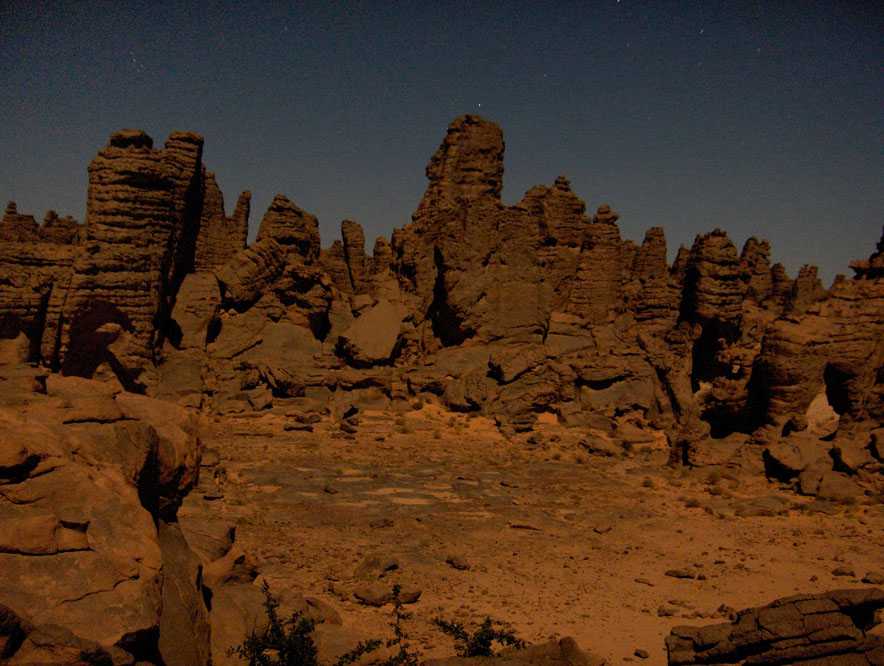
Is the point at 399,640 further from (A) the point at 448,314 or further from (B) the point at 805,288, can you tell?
(B) the point at 805,288

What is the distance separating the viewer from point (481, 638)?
8.59m

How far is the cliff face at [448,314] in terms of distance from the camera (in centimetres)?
2227

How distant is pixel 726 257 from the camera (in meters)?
28.7

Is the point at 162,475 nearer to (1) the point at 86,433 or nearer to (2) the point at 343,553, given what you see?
(1) the point at 86,433

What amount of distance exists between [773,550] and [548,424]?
511 inches

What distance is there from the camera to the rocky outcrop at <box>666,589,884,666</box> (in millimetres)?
7582

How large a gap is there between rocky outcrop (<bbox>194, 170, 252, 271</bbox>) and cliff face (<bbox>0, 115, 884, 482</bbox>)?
4.5 inches

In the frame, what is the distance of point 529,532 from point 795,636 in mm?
7177

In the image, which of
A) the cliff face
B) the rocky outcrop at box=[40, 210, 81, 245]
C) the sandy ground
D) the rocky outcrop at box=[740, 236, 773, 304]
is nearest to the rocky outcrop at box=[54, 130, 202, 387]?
the cliff face

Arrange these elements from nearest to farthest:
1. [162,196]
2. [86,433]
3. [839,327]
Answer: [86,433] → [839,327] → [162,196]

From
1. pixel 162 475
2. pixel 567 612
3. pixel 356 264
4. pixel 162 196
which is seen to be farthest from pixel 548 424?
pixel 356 264

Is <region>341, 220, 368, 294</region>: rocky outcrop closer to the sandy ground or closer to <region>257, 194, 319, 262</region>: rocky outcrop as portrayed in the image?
<region>257, 194, 319, 262</region>: rocky outcrop

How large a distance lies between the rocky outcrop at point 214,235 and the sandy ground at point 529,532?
10248 mm

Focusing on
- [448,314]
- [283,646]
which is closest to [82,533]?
[283,646]
